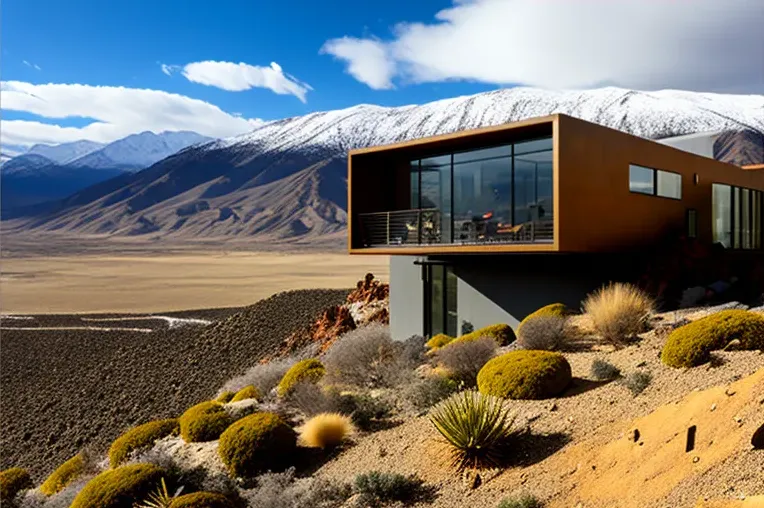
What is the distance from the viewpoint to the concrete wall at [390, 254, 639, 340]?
17.0m

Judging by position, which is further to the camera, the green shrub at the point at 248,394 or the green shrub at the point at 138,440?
the green shrub at the point at 248,394

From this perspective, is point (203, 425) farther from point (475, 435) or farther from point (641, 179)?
point (641, 179)

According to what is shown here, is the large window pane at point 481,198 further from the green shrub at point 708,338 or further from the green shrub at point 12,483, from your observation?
the green shrub at point 12,483

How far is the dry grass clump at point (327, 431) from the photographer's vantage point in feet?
34.3

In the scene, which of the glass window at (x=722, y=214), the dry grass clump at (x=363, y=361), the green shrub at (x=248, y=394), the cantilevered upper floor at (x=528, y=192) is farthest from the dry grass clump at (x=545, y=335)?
the glass window at (x=722, y=214)

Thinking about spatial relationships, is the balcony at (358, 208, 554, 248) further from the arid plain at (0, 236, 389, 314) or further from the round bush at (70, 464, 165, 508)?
the arid plain at (0, 236, 389, 314)

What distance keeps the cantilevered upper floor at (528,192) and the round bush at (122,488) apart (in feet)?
30.7

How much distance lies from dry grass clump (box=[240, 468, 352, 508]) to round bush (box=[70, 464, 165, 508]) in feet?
4.29

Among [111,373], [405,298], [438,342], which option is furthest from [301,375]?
[111,373]

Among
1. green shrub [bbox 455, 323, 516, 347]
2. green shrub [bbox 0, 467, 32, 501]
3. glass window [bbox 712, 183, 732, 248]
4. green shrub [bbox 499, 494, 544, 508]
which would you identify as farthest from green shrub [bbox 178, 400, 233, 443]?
glass window [bbox 712, 183, 732, 248]

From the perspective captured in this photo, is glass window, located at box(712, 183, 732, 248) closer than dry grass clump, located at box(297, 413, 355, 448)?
No

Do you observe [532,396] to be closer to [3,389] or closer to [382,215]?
[382,215]

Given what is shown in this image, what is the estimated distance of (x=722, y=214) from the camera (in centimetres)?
2280

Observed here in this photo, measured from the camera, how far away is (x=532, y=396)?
10.1m
